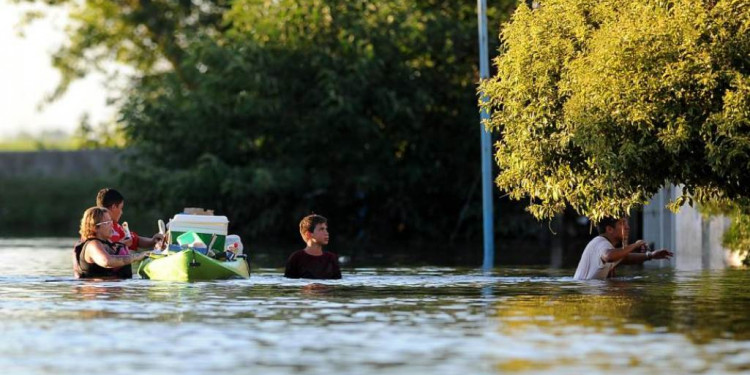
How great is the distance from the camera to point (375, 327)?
17188mm

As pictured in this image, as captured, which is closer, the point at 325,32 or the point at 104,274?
the point at 104,274

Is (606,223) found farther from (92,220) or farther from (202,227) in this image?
(92,220)

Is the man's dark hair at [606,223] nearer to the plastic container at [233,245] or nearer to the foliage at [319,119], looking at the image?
the plastic container at [233,245]

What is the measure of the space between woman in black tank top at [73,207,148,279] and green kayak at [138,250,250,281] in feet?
1.92

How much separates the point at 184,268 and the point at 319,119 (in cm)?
2758

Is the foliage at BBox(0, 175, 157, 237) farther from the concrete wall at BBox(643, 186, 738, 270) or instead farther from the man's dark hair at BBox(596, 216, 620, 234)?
the man's dark hair at BBox(596, 216, 620, 234)

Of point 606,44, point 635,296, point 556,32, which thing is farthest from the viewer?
point 556,32

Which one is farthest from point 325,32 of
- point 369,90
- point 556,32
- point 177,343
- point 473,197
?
point 177,343

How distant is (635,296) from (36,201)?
203ft

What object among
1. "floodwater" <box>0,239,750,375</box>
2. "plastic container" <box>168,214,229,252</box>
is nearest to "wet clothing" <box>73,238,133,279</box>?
"floodwater" <box>0,239,750,375</box>

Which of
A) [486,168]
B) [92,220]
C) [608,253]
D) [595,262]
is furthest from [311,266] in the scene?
[486,168]

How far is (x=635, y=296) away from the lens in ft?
72.5

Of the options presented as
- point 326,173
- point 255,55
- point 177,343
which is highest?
point 255,55

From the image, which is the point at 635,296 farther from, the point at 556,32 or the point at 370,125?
the point at 370,125
